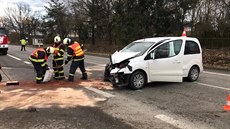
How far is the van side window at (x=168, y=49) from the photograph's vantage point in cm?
965

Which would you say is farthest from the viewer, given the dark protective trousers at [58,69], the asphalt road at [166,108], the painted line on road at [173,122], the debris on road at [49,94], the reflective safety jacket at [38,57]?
the dark protective trousers at [58,69]

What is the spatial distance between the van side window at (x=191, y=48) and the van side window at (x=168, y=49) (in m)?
0.34

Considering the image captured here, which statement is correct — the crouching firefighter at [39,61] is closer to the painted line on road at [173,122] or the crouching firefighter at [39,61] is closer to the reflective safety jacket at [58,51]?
the reflective safety jacket at [58,51]

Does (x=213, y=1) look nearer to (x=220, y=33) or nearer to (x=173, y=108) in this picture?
(x=220, y=33)

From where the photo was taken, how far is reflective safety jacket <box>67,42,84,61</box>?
34.4 feet

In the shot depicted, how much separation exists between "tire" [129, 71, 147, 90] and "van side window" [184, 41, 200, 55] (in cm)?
213

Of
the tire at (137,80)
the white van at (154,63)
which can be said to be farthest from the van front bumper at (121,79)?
the tire at (137,80)

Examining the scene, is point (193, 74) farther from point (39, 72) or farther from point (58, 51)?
point (39, 72)

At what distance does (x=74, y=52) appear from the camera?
10.6 m

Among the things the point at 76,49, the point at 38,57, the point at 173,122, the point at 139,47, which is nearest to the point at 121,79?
the point at 139,47

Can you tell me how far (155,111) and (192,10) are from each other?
2715cm

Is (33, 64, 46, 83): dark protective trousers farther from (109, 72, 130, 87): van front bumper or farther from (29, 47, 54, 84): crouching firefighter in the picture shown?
(109, 72, 130, 87): van front bumper

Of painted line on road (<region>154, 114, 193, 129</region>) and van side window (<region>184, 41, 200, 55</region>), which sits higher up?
van side window (<region>184, 41, 200, 55</region>)

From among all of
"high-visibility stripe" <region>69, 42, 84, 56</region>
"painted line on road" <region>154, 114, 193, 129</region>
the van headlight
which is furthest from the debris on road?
"painted line on road" <region>154, 114, 193, 129</region>
